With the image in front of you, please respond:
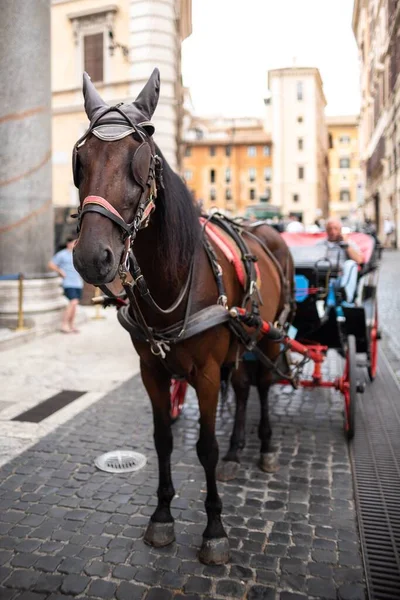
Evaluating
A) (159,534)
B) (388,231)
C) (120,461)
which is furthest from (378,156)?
(159,534)

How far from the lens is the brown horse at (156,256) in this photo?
6.69 ft

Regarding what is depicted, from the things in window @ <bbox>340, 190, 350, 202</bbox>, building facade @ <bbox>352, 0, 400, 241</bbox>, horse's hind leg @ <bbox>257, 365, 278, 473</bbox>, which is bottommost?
horse's hind leg @ <bbox>257, 365, 278, 473</bbox>

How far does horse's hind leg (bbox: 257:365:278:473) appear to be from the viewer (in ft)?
13.2

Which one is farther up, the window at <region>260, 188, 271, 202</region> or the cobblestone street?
the window at <region>260, 188, 271, 202</region>

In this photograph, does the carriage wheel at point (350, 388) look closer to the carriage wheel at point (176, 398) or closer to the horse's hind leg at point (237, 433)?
the horse's hind leg at point (237, 433)

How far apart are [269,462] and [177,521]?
40.4 inches

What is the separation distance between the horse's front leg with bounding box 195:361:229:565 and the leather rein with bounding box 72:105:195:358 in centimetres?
31

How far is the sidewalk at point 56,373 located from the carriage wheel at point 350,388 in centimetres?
256

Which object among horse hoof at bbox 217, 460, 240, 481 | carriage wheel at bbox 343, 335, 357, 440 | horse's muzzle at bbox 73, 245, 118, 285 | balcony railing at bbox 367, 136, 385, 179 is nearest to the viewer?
horse's muzzle at bbox 73, 245, 118, 285

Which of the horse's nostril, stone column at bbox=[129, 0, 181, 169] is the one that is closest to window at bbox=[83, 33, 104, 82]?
stone column at bbox=[129, 0, 181, 169]

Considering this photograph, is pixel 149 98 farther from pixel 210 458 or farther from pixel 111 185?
pixel 210 458

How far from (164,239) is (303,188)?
63354mm

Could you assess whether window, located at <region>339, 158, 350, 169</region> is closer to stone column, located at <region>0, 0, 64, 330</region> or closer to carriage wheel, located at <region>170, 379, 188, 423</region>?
stone column, located at <region>0, 0, 64, 330</region>

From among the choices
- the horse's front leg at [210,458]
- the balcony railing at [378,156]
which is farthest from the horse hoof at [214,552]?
the balcony railing at [378,156]
